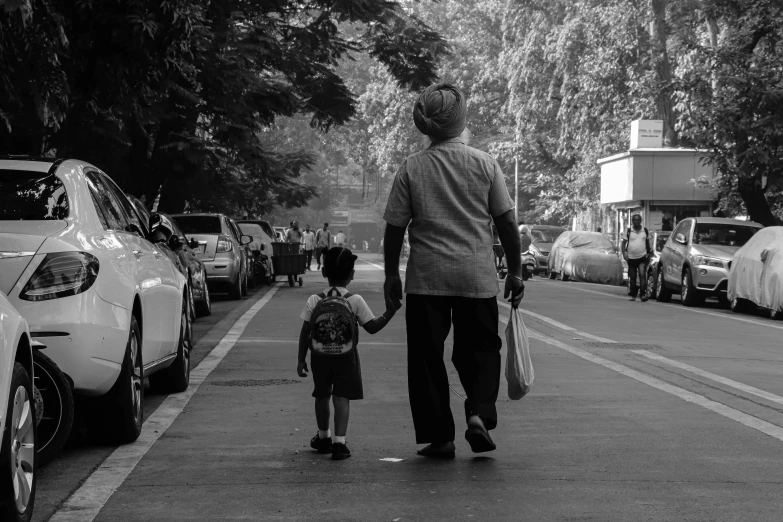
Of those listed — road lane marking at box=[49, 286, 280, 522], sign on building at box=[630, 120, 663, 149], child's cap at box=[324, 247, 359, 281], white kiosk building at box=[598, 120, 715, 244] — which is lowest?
road lane marking at box=[49, 286, 280, 522]

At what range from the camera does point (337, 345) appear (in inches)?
279

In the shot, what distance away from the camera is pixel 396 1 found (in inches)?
1008

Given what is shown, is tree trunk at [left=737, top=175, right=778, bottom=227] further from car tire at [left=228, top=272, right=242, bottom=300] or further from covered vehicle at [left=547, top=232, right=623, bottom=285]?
car tire at [left=228, top=272, right=242, bottom=300]

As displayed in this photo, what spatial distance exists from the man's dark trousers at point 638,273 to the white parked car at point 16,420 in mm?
20642

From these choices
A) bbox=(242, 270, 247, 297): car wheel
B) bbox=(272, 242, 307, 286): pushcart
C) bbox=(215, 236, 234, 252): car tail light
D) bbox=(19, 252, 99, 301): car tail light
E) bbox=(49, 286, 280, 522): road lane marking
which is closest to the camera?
bbox=(49, 286, 280, 522): road lane marking

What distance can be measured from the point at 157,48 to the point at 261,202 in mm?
22238

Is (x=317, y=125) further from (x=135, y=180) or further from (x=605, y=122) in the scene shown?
(x=605, y=122)

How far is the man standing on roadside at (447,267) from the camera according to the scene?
7004mm

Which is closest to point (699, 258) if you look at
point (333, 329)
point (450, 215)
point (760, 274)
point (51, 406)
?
point (760, 274)

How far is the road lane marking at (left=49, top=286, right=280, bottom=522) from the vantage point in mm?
5785

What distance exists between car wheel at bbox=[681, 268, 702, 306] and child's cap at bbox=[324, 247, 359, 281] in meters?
17.7

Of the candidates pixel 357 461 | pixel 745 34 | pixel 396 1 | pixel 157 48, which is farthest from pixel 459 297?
pixel 745 34

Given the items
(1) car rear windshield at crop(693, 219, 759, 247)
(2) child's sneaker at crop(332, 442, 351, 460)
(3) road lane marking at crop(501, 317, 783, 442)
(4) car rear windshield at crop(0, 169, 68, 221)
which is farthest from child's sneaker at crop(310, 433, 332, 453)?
(1) car rear windshield at crop(693, 219, 759, 247)

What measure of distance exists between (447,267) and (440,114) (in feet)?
2.67
